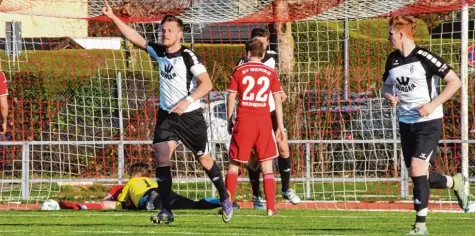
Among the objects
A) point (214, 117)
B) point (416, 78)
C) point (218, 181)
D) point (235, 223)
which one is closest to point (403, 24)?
point (416, 78)

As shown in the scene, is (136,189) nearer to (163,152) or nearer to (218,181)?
(218,181)

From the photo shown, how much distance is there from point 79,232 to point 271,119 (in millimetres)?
3905

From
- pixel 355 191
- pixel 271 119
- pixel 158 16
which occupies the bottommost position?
pixel 355 191

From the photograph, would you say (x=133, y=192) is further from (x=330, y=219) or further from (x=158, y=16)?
(x=158, y=16)

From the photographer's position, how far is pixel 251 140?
14.0m

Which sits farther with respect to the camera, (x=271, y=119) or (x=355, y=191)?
(x=355, y=191)

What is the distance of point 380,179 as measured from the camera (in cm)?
1897

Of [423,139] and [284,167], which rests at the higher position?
[423,139]

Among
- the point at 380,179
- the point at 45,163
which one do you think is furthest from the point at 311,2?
the point at 45,163

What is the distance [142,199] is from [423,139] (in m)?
4.80

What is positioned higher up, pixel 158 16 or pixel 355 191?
pixel 158 16

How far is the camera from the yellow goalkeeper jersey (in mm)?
15477

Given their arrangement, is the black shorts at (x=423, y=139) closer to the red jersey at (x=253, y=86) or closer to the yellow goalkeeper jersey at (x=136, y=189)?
the red jersey at (x=253, y=86)

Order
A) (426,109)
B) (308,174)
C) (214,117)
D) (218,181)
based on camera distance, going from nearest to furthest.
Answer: (426,109) < (218,181) < (308,174) < (214,117)
